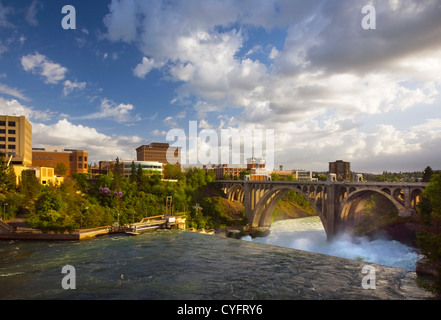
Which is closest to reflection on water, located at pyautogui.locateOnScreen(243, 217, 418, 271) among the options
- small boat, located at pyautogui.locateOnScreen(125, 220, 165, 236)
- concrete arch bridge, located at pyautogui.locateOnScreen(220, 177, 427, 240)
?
concrete arch bridge, located at pyautogui.locateOnScreen(220, 177, 427, 240)

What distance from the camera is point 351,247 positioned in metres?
50.2

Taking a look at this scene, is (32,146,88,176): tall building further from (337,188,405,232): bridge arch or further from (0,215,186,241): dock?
(337,188,405,232): bridge arch

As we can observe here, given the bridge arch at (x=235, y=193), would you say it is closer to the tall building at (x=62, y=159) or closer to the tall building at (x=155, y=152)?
the tall building at (x=62, y=159)

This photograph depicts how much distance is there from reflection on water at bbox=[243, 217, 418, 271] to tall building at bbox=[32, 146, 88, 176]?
54723 mm

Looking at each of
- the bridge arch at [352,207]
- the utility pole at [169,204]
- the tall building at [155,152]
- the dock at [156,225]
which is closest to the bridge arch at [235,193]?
the utility pole at [169,204]

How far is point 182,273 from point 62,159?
70828mm

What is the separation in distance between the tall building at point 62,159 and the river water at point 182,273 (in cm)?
4624

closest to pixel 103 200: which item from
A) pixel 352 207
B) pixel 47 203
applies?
pixel 47 203

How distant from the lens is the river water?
2492 centimetres

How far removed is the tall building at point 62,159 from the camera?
84.2 meters

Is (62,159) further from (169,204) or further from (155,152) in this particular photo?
(155,152)
